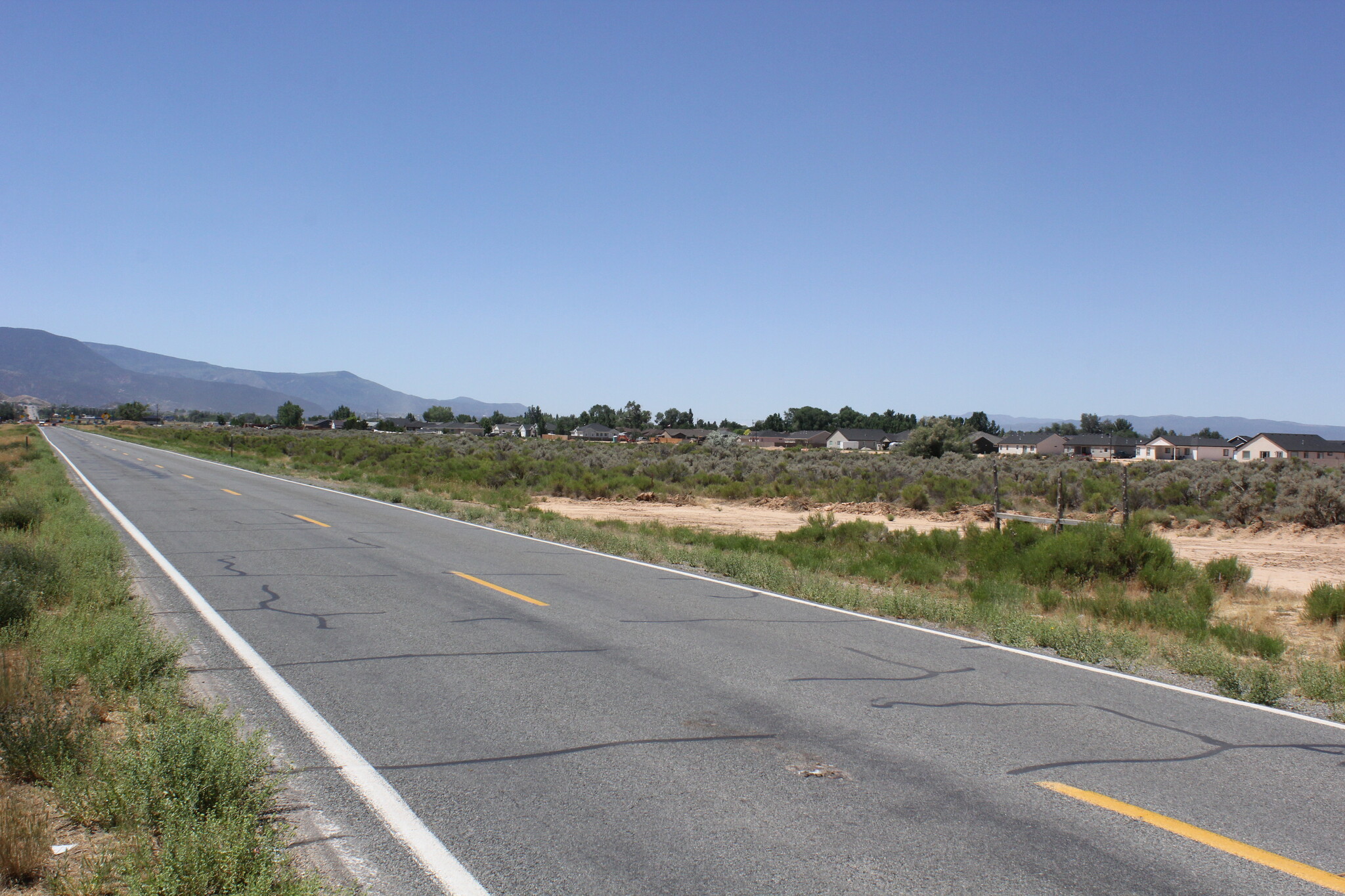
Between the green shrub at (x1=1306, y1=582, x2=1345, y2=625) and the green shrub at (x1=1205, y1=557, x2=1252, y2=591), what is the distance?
7.13 ft

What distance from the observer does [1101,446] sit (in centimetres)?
11112

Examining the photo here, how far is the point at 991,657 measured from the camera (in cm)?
852

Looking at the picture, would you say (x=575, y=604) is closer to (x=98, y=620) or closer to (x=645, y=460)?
(x=98, y=620)

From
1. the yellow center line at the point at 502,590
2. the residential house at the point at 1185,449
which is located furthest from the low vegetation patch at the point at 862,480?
the residential house at the point at 1185,449

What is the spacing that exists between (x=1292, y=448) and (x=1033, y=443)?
40.9 m

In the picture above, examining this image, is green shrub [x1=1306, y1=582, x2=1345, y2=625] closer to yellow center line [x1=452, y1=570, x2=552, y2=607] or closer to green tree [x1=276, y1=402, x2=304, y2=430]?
yellow center line [x1=452, y1=570, x2=552, y2=607]

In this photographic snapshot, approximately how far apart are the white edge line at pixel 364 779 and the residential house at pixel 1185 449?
98433mm

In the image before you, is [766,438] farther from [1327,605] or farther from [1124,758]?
[1124,758]

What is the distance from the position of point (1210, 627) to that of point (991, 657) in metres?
4.57

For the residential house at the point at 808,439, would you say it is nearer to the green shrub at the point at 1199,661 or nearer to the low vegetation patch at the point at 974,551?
the low vegetation patch at the point at 974,551

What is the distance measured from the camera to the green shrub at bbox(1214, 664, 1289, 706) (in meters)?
7.28

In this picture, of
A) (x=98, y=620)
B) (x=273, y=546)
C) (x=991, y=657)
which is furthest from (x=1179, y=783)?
(x=273, y=546)

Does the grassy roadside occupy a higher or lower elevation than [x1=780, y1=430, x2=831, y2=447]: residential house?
lower

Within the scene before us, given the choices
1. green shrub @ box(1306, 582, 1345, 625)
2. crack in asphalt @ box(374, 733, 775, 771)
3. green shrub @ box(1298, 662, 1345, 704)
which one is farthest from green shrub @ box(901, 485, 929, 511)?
crack in asphalt @ box(374, 733, 775, 771)
